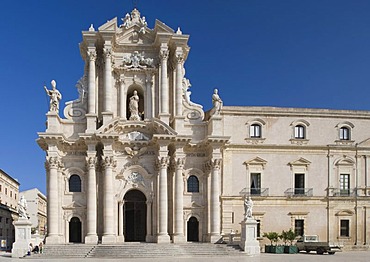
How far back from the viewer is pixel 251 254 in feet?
123

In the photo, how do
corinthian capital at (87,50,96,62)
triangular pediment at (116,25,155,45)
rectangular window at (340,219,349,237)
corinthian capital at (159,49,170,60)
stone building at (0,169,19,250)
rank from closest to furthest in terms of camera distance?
corinthian capital at (87,50,96,62) < corinthian capital at (159,49,170,60) < triangular pediment at (116,25,155,45) < rectangular window at (340,219,349,237) < stone building at (0,169,19,250)

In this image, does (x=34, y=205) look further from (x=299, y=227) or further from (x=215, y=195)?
(x=299, y=227)

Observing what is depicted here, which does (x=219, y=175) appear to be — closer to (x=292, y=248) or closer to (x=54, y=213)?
(x=292, y=248)

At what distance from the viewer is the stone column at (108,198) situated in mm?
40844

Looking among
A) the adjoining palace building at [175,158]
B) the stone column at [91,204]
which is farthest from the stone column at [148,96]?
the stone column at [91,204]

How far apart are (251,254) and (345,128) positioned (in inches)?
664

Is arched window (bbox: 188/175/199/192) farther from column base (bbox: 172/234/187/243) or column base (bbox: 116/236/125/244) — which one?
column base (bbox: 116/236/125/244)

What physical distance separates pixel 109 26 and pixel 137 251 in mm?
19418

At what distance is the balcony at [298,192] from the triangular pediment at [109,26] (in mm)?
21347

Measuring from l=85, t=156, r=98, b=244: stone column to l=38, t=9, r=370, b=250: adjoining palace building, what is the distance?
0.08 m

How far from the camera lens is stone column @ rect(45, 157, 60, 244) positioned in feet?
133

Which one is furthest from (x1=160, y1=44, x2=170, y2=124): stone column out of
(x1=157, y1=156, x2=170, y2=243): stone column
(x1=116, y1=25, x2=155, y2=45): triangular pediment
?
(x1=157, y1=156, x2=170, y2=243): stone column

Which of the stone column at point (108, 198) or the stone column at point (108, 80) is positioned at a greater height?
the stone column at point (108, 80)

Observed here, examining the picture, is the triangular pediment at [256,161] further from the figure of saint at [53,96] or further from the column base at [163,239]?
the figure of saint at [53,96]
